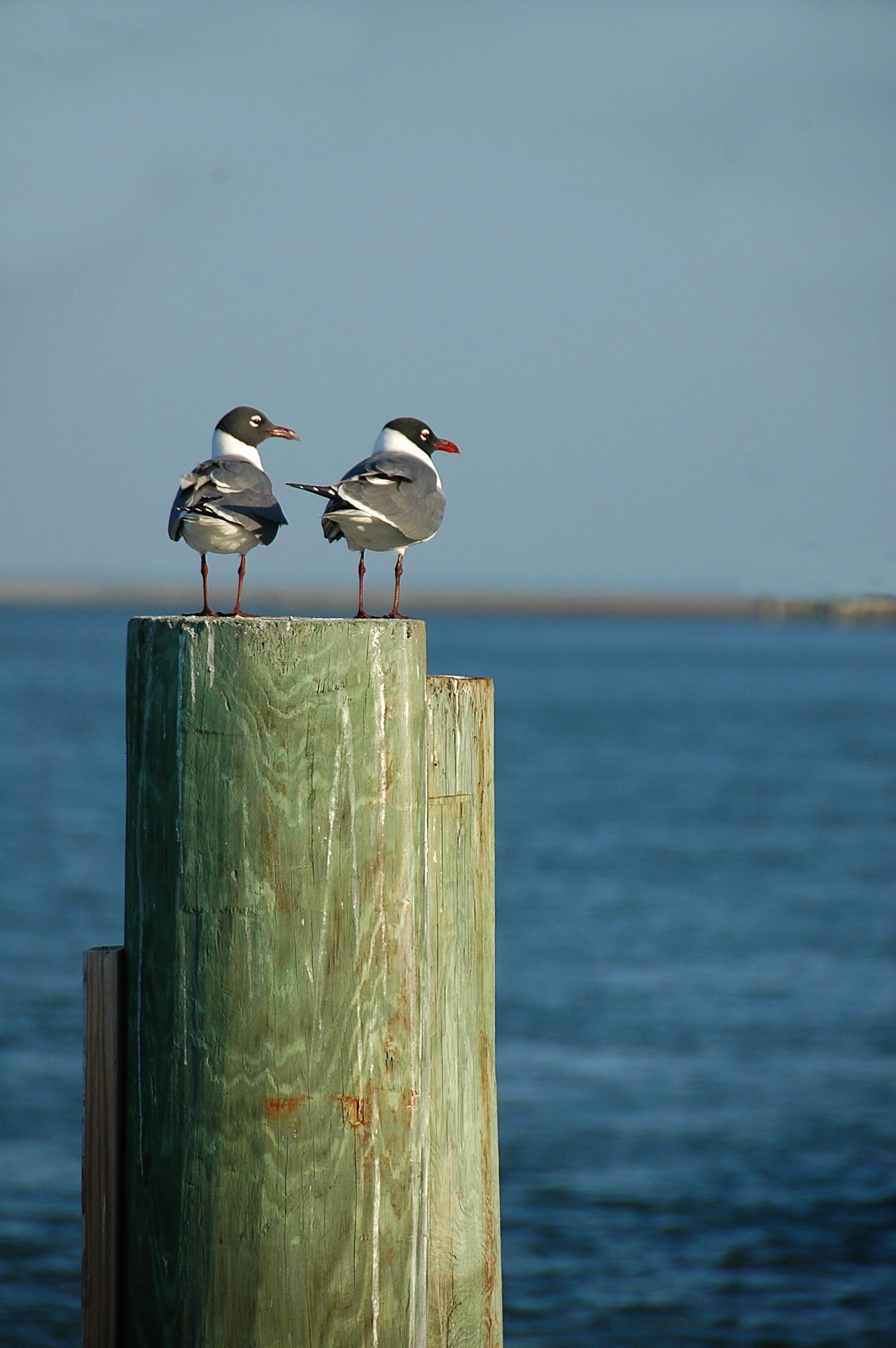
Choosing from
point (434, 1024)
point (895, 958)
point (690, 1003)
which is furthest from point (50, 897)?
point (434, 1024)

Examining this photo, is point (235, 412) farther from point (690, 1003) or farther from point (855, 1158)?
point (690, 1003)

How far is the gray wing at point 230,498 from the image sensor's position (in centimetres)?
401

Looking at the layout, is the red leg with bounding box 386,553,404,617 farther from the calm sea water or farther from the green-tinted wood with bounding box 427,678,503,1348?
the calm sea water

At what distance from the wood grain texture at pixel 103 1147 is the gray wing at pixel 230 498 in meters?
1.59

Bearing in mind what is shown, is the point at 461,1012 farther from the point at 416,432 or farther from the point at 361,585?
the point at 416,432

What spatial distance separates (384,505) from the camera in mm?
4410

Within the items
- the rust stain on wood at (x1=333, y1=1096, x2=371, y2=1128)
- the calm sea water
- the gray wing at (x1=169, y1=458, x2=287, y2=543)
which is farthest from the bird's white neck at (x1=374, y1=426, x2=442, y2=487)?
the calm sea water

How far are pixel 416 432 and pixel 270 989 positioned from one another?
3.45 meters

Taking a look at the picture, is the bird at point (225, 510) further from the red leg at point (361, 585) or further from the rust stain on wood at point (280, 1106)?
the rust stain on wood at point (280, 1106)

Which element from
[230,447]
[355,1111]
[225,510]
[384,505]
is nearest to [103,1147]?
[355,1111]

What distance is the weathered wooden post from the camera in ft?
8.38

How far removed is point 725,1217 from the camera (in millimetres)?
9953

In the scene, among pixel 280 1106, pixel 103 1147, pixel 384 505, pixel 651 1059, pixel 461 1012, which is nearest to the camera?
pixel 280 1106

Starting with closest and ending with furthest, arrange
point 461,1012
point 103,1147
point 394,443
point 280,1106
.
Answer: point 280,1106 < point 103,1147 < point 461,1012 < point 394,443
